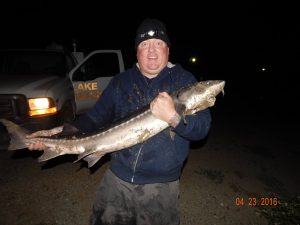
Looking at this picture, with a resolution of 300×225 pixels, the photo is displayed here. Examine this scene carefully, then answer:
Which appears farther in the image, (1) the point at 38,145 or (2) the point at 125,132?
(1) the point at 38,145

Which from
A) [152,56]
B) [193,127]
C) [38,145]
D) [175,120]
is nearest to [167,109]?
[175,120]

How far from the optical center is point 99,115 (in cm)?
323

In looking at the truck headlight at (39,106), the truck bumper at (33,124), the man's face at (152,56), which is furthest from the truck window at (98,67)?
the man's face at (152,56)

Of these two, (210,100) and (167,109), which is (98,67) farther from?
(167,109)

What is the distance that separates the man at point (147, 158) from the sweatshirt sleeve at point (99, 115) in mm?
77

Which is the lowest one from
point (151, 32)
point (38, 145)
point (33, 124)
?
point (33, 124)

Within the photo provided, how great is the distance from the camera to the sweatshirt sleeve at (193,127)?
2504 mm

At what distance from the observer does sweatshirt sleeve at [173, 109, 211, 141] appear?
2504 mm

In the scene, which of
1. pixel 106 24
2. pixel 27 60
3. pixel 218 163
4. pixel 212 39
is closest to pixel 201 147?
pixel 218 163

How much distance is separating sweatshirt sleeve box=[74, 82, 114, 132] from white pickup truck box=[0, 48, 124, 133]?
8.12 feet

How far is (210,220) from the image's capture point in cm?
425

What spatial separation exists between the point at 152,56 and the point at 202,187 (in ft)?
10.8

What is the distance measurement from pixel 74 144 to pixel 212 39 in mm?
55635

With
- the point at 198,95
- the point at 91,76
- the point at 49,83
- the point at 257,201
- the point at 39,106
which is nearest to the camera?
the point at 198,95
